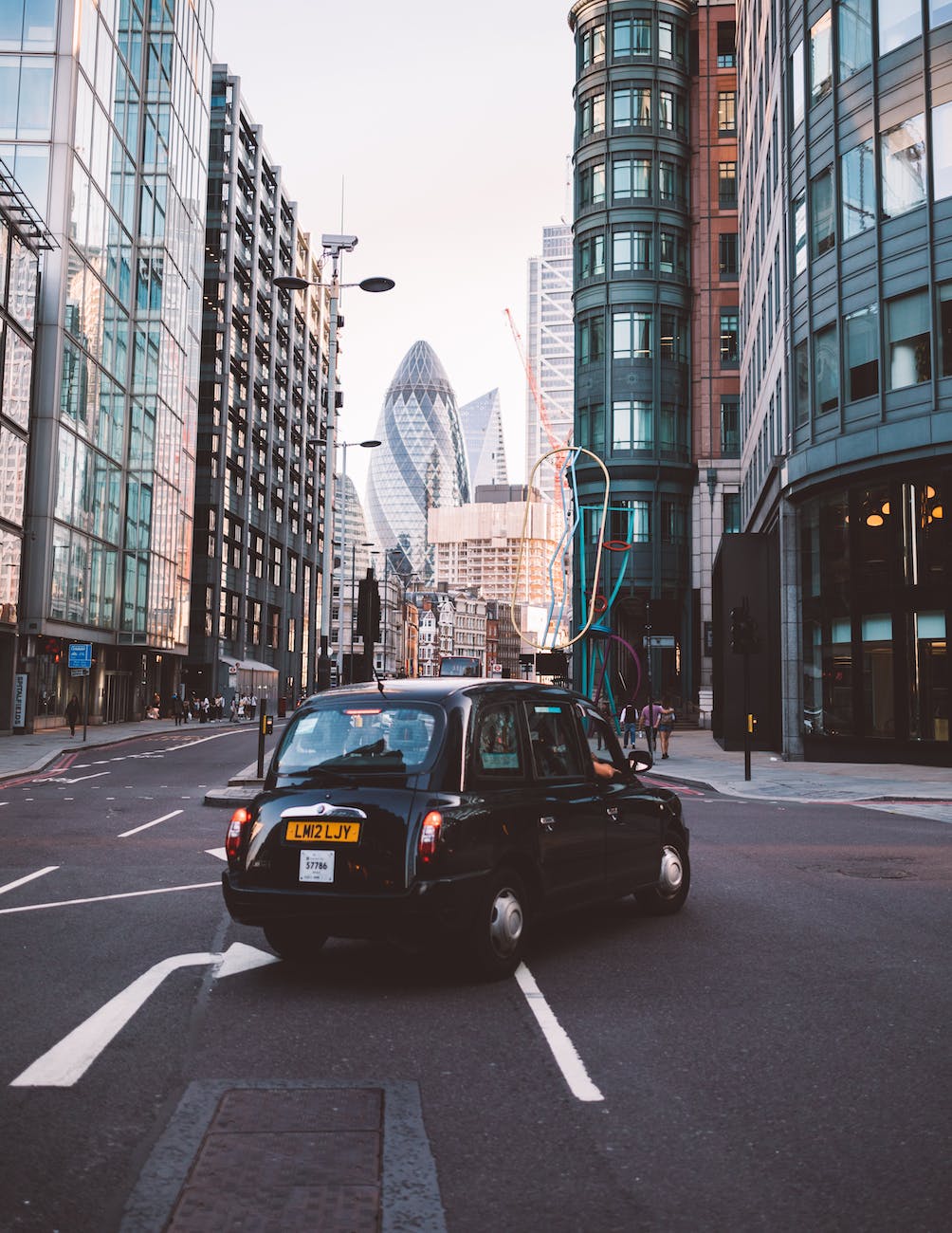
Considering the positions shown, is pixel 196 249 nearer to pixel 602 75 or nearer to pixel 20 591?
pixel 602 75

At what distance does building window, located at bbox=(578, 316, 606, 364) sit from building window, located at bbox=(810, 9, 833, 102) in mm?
30688

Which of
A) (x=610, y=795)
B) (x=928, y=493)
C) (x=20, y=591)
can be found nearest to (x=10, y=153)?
(x=20, y=591)

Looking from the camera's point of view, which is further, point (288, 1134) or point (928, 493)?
point (928, 493)

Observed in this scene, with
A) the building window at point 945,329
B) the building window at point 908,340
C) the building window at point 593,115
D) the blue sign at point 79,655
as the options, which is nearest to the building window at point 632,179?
the building window at point 593,115

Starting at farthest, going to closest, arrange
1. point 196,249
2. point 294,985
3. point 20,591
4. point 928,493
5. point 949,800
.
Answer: point 196,249
point 20,591
point 928,493
point 949,800
point 294,985

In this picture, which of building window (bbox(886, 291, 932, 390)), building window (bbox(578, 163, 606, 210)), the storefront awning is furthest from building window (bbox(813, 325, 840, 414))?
the storefront awning

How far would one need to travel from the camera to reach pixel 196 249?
71562 mm

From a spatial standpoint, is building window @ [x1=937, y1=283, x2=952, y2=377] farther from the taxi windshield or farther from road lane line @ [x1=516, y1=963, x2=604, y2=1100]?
road lane line @ [x1=516, y1=963, x2=604, y2=1100]

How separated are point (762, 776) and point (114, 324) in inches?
1670

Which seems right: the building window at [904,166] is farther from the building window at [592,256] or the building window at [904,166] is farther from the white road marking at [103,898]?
the building window at [592,256]

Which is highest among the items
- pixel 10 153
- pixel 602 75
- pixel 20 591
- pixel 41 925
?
pixel 602 75

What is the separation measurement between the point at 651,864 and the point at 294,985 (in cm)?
321

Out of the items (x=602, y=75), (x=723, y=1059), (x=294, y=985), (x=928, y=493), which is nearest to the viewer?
(x=723, y=1059)

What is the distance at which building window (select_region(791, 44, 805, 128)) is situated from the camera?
32688 mm
